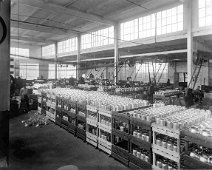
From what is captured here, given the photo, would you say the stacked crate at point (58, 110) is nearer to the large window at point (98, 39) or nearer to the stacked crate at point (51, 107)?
the stacked crate at point (51, 107)

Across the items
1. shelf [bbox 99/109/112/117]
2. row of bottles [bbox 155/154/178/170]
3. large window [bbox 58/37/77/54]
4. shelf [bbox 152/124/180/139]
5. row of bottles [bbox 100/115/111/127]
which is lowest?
row of bottles [bbox 155/154/178/170]

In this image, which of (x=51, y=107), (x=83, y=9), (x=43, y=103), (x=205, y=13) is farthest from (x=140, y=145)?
(x=83, y=9)

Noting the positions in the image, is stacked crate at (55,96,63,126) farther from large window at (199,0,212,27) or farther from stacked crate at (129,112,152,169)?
large window at (199,0,212,27)

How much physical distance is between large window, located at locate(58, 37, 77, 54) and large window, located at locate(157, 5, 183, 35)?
43.1 ft

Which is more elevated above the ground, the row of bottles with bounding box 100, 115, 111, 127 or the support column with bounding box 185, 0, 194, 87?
the support column with bounding box 185, 0, 194, 87

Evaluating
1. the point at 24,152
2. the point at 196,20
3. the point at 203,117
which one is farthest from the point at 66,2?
A: the point at 203,117

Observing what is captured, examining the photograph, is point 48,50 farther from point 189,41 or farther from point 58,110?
point 189,41

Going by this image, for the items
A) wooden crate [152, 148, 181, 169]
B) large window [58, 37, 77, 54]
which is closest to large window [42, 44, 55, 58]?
large window [58, 37, 77, 54]

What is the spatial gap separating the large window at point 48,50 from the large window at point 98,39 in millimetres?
9297

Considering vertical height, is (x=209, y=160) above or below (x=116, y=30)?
below

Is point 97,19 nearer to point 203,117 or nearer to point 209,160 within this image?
point 203,117

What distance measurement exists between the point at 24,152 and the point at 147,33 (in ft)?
43.6

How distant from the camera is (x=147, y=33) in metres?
15.3

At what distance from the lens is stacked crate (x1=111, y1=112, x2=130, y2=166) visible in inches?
193
